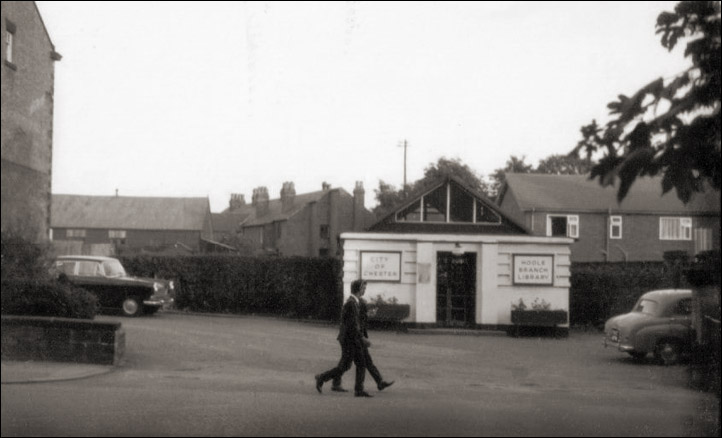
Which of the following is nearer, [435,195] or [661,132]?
[661,132]

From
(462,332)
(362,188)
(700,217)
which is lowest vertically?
(462,332)

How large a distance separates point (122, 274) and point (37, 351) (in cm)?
1347

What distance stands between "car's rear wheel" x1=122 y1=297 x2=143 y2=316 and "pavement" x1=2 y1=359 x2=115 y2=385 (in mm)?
12461

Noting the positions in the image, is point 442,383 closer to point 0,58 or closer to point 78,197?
point 0,58

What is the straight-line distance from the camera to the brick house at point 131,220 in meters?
80.9

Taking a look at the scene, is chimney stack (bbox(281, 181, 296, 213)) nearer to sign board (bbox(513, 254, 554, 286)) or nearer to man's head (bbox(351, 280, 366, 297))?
sign board (bbox(513, 254, 554, 286))

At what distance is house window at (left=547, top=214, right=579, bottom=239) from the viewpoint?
1802 inches

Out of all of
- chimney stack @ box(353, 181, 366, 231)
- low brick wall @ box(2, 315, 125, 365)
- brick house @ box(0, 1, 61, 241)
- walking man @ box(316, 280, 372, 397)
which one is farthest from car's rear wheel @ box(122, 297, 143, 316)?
chimney stack @ box(353, 181, 366, 231)

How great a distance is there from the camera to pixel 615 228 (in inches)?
1834

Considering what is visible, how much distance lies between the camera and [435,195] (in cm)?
2914

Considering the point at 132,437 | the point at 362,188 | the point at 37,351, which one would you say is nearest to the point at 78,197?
the point at 362,188

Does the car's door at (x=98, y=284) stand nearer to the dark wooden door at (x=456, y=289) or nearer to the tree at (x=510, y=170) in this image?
the dark wooden door at (x=456, y=289)

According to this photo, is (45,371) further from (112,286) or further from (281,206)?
(281,206)

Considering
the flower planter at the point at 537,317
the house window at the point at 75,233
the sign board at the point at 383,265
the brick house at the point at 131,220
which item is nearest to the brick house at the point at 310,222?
the brick house at the point at 131,220
